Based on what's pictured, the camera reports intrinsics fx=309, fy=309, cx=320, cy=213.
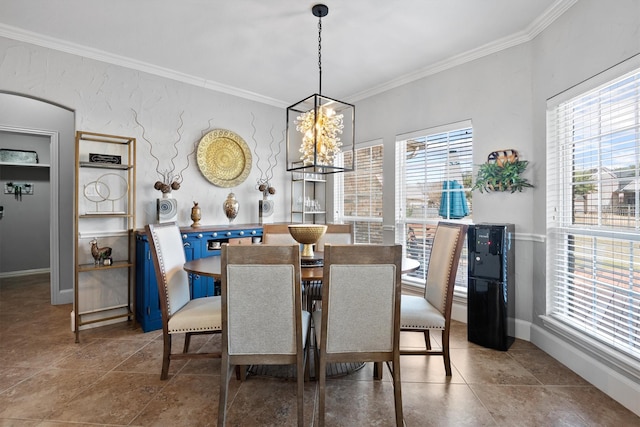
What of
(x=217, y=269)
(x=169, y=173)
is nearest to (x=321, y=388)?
(x=217, y=269)

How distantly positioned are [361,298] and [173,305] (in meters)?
1.36

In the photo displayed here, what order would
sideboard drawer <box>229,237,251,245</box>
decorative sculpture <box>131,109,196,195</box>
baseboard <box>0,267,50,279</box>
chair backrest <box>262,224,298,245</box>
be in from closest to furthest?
1. chair backrest <box>262,224,298,245</box>
2. decorative sculpture <box>131,109,196,195</box>
3. sideboard drawer <box>229,237,251,245</box>
4. baseboard <box>0,267,50,279</box>

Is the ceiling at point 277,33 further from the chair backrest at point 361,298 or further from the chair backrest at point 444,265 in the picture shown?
the chair backrest at point 361,298

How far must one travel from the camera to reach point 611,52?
1.99 m

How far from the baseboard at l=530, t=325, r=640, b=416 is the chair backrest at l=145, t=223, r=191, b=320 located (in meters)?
2.88

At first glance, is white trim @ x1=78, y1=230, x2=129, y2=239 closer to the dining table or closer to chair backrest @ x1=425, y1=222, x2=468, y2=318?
the dining table

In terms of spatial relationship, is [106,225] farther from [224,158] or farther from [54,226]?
[224,158]

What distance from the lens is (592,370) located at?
6.88 ft

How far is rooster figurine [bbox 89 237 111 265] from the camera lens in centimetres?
300

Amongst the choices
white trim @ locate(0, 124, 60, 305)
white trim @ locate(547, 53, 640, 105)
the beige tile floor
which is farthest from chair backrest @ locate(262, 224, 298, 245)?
white trim @ locate(0, 124, 60, 305)

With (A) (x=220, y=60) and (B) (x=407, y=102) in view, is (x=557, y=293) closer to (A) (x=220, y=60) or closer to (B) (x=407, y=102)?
(B) (x=407, y=102)

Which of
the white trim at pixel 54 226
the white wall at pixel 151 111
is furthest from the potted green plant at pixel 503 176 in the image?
the white trim at pixel 54 226

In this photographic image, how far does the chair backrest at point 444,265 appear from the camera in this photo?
7.00 ft

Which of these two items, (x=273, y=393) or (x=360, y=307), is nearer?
(x=360, y=307)
